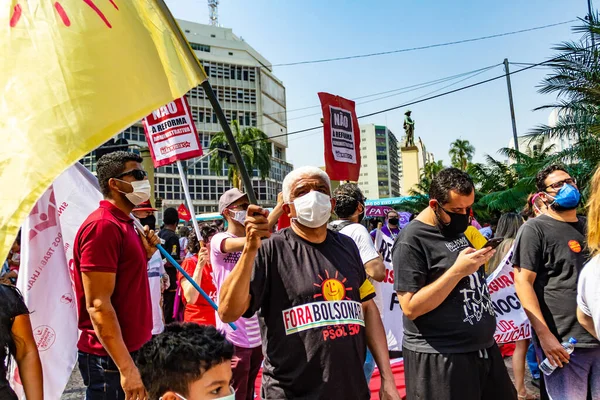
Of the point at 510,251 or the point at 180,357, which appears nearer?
the point at 180,357

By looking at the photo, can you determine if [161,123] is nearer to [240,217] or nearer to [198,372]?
[240,217]

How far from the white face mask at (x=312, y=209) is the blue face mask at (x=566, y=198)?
181 centimetres

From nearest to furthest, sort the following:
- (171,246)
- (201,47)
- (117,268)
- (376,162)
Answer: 1. (117,268)
2. (171,246)
3. (201,47)
4. (376,162)

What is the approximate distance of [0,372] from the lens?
6.53ft

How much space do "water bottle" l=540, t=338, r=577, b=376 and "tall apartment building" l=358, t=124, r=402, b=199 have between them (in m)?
136

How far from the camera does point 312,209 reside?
7.75ft

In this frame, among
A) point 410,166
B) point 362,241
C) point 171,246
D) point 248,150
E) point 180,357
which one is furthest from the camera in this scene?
point 248,150

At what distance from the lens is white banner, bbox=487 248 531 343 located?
492cm

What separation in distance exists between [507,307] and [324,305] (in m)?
3.49

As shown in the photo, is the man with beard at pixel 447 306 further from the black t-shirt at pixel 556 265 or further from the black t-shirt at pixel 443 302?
the black t-shirt at pixel 556 265

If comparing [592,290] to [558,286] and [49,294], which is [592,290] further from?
[49,294]

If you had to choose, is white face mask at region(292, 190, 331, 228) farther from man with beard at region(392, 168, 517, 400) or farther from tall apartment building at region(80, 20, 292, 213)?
tall apartment building at region(80, 20, 292, 213)

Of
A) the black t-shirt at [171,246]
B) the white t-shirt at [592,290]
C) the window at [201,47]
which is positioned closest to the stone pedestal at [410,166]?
the black t-shirt at [171,246]

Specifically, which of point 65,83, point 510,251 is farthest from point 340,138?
point 65,83
